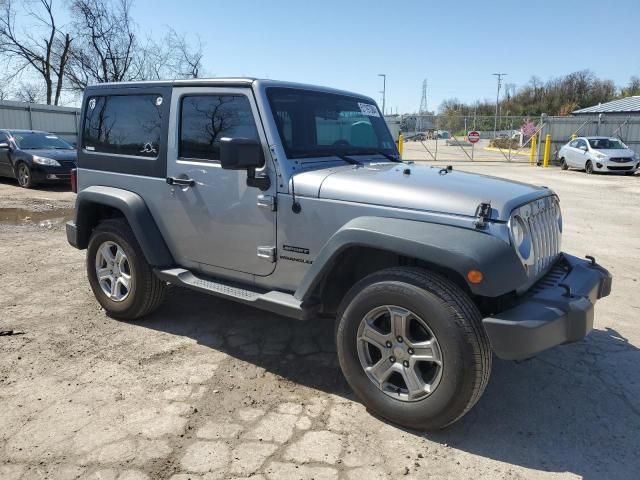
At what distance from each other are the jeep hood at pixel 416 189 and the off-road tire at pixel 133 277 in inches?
68.8

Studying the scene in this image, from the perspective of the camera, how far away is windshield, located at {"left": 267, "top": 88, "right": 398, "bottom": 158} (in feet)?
12.1

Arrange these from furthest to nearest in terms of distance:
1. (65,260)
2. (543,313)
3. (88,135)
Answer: (65,260) < (88,135) < (543,313)

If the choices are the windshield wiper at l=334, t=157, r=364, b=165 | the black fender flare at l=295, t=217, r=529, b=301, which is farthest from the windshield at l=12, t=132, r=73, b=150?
the black fender flare at l=295, t=217, r=529, b=301

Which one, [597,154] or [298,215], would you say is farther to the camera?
[597,154]

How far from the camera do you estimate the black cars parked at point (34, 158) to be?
12742 mm

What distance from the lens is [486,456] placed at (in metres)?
2.85

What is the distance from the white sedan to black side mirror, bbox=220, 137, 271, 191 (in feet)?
65.3

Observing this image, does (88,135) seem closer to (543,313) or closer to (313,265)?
(313,265)

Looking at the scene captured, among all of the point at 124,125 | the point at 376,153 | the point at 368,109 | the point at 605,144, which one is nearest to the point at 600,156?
the point at 605,144

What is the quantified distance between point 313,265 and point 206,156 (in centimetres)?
131

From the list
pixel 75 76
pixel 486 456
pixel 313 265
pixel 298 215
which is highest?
pixel 75 76

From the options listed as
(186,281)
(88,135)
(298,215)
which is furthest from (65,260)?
(298,215)

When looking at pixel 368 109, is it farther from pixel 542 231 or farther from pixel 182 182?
pixel 542 231

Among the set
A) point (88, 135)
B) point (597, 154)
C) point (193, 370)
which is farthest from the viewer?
point (597, 154)
